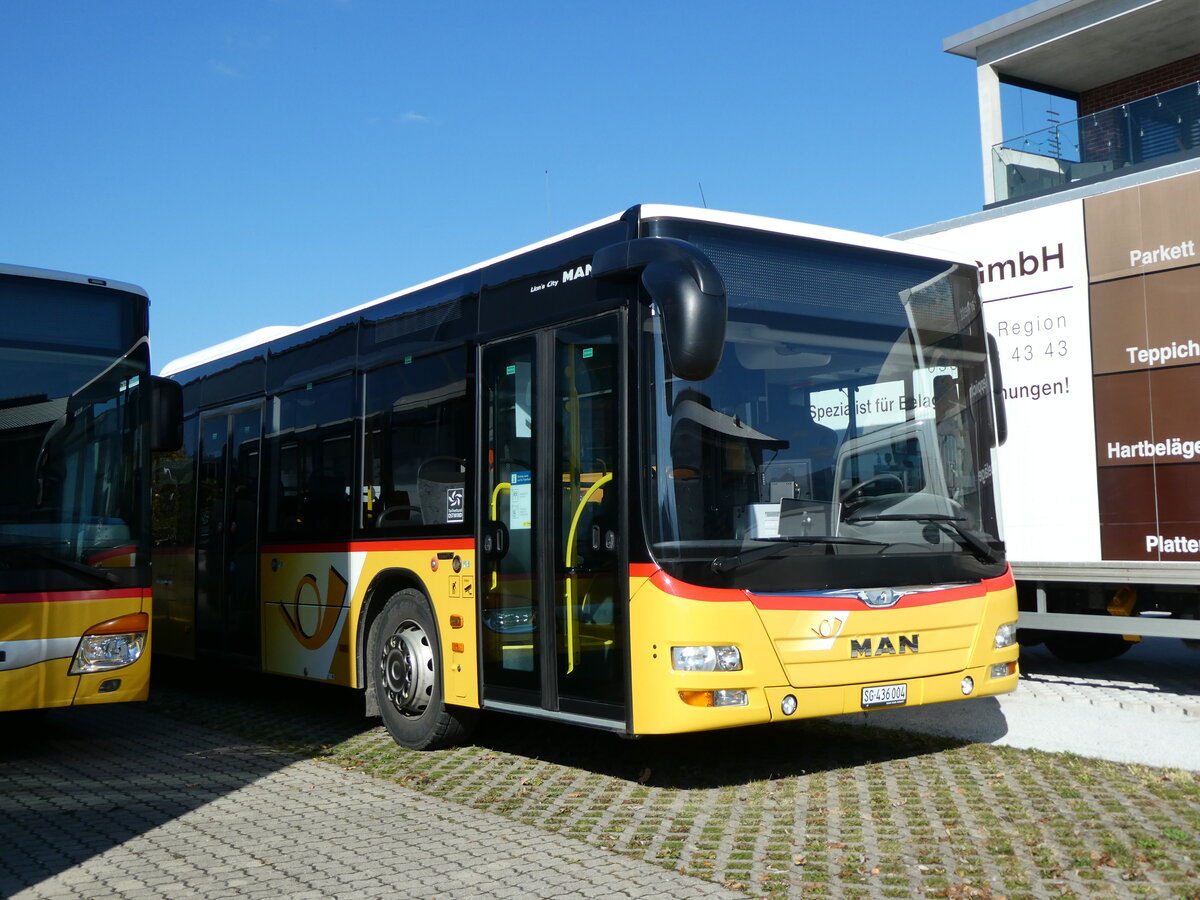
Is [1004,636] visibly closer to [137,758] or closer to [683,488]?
[683,488]

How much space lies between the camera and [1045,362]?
33.1 ft

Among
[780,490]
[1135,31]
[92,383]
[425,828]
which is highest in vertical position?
[1135,31]

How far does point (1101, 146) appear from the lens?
677 inches

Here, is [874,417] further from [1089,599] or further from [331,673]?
[331,673]

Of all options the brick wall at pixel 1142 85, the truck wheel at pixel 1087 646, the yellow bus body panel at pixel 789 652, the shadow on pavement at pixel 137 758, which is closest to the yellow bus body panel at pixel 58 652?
the shadow on pavement at pixel 137 758

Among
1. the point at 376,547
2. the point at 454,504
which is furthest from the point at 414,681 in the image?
the point at 454,504

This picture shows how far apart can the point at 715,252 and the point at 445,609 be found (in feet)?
9.78

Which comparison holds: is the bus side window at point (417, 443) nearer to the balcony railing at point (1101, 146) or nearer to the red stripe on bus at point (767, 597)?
the red stripe on bus at point (767, 597)

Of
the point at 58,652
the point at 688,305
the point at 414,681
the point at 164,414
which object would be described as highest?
the point at 688,305

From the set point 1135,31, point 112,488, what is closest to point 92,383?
point 112,488

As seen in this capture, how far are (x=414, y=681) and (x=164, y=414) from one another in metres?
2.61

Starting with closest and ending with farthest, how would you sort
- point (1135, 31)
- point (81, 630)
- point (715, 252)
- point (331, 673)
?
point (715, 252), point (81, 630), point (331, 673), point (1135, 31)

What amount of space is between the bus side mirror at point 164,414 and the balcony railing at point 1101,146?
12.9 meters

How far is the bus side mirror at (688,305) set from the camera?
6152 millimetres
